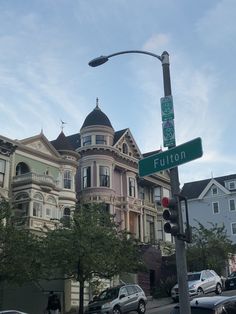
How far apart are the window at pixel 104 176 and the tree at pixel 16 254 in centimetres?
1763

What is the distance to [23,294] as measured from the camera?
100ft

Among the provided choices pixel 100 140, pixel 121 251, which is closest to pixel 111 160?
pixel 100 140

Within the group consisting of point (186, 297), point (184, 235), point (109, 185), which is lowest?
point (186, 297)

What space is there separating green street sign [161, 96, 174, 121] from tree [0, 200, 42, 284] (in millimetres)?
14648

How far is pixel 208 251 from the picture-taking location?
4322 centimetres

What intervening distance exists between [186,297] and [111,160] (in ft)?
111

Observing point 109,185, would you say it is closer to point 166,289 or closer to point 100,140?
point 100,140

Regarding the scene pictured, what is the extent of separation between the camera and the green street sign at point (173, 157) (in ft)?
34.8

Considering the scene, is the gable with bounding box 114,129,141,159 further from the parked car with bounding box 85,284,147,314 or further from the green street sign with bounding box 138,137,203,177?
the green street sign with bounding box 138,137,203,177

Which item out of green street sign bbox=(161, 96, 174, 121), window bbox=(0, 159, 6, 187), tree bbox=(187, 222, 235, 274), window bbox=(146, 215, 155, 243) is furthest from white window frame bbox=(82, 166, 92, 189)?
green street sign bbox=(161, 96, 174, 121)

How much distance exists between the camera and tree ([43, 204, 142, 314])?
26.5 metres

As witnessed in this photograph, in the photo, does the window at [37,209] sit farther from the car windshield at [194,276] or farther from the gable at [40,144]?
the car windshield at [194,276]

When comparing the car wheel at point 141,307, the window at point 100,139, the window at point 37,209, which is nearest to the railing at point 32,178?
the window at point 37,209

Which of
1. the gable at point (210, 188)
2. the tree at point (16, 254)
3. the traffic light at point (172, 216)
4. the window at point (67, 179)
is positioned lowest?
the traffic light at point (172, 216)
